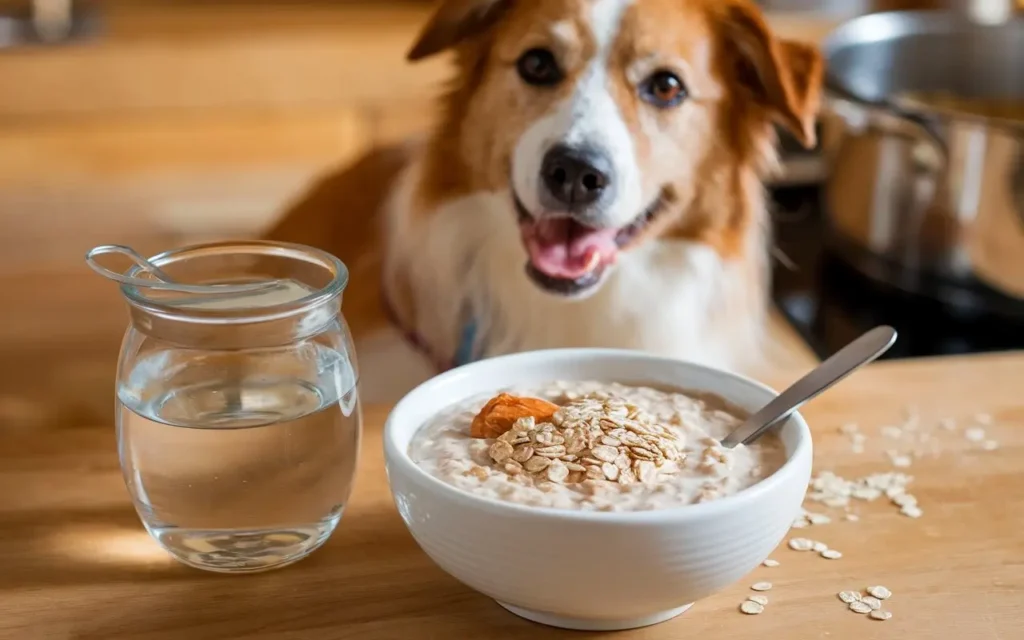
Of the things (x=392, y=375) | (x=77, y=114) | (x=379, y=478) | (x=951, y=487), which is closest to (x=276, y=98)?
(x=77, y=114)

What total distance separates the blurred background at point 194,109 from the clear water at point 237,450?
140 centimetres

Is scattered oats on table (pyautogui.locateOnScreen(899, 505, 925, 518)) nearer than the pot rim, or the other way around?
scattered oats on table (pyautogui.locateOnScreen(899, 505, 925, 518))

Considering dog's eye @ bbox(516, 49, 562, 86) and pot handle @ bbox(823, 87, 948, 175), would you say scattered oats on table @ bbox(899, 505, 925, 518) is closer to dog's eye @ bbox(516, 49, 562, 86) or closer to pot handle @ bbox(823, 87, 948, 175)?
dog's eye @ bbox(516, 49, 562, 86)

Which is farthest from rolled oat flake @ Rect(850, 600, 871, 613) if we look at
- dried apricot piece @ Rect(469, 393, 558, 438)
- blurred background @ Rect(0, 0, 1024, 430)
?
blurred background @ Rect(0, 0, 1024, 430)

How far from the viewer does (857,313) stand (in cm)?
166

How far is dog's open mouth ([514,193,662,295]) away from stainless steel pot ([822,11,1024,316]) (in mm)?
488

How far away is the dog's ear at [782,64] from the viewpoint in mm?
1246

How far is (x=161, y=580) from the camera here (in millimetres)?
800

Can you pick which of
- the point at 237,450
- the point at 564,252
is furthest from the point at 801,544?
the point at 564,252

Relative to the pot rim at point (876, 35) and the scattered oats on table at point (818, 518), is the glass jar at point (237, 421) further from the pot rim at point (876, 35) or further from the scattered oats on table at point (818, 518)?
the pot rim at point (876, 35)

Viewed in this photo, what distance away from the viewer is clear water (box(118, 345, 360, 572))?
76 centimetres

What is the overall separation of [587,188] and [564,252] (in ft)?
0.42

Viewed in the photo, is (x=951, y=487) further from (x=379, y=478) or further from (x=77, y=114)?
(x=77, y=114)

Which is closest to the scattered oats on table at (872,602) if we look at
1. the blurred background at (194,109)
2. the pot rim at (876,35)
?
the pot rim at (876,35)
